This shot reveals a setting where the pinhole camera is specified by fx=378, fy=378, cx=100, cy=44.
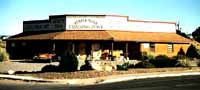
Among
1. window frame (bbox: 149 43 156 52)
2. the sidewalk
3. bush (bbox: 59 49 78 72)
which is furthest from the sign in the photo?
the sidewalk

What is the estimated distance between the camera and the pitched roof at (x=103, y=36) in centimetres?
4244

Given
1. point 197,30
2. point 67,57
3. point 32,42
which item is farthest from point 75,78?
point 197,30

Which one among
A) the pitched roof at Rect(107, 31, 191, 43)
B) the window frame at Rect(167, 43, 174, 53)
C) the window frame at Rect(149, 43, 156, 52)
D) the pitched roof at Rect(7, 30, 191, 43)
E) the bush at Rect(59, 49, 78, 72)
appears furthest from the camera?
the window frame at Rect(167, 43, 174, 53)

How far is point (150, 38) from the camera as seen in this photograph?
46.2 metres

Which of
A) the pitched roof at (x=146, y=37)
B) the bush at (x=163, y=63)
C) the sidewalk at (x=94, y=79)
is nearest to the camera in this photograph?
the sidewalk at (x=94, y=79)

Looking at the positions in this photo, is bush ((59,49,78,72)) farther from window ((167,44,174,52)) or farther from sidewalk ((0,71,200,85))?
window ((167,44,174,52))

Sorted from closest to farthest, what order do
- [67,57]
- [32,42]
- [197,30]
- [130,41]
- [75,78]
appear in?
[75,78]
[67,57]
[130,41]
[32,42]
[197,30]

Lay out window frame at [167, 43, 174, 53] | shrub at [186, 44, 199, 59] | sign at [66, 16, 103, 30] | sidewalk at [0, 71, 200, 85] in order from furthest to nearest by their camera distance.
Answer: window frame at [167, 43, 174, 53] → shrub at [186, 44, 199, 59] → sign at [66, 16, 103, 30] → sidewalk at [0, 71, 200, 85]

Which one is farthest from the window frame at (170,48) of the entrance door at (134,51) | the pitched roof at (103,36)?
the entrance door at (134,51)

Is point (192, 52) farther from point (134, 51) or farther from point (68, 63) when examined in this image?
point (68, 63)

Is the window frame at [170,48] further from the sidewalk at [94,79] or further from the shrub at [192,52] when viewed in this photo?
the sidewalk at [94,79]

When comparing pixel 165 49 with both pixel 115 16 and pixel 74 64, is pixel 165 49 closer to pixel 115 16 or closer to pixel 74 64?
pixel 115 16

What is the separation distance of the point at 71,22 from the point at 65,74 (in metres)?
19.2

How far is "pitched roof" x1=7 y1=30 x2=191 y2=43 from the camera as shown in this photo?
42.4 metres
